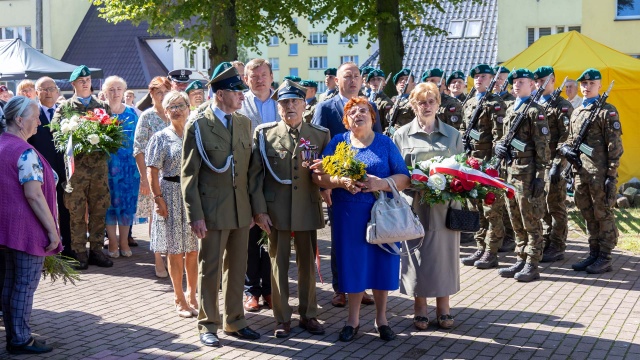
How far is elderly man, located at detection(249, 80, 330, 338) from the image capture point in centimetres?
714

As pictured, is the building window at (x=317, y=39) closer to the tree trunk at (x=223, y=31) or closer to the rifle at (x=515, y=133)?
the tree trunk at (x=223, y=31)

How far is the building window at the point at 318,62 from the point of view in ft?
267

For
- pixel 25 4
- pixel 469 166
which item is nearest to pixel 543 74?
pixel 469 166

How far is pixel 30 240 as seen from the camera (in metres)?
6.57

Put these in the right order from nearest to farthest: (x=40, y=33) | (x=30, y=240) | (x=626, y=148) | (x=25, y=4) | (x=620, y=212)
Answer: (x=30, y=240) < (x=620, y=212) < (x=626, y=148) < (x=40, y=33) < (x=25, y=4)

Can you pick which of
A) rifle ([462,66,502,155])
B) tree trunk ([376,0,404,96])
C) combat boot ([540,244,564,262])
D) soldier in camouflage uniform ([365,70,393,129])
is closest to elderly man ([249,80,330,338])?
rifle ([462,66,502,155])

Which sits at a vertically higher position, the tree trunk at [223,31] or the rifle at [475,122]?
the tree trunk at [223,31]

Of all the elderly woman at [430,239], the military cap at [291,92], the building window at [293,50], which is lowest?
the elderly woman at [430,239]

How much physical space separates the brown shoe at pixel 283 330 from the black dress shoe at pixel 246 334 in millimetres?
175

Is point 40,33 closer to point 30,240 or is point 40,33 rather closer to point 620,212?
point 620,212

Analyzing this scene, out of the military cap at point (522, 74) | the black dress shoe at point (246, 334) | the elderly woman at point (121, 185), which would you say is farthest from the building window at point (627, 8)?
the black dress shoe at point (246, 334)

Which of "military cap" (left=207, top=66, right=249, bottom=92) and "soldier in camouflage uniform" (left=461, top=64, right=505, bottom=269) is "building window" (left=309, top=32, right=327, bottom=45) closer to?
"soldier in camouflage uniform" (left=461, top=64, right=505, bottom=269)

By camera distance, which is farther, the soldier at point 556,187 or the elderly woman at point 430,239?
the soldier at point 556,187

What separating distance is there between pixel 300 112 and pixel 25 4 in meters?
47.0
